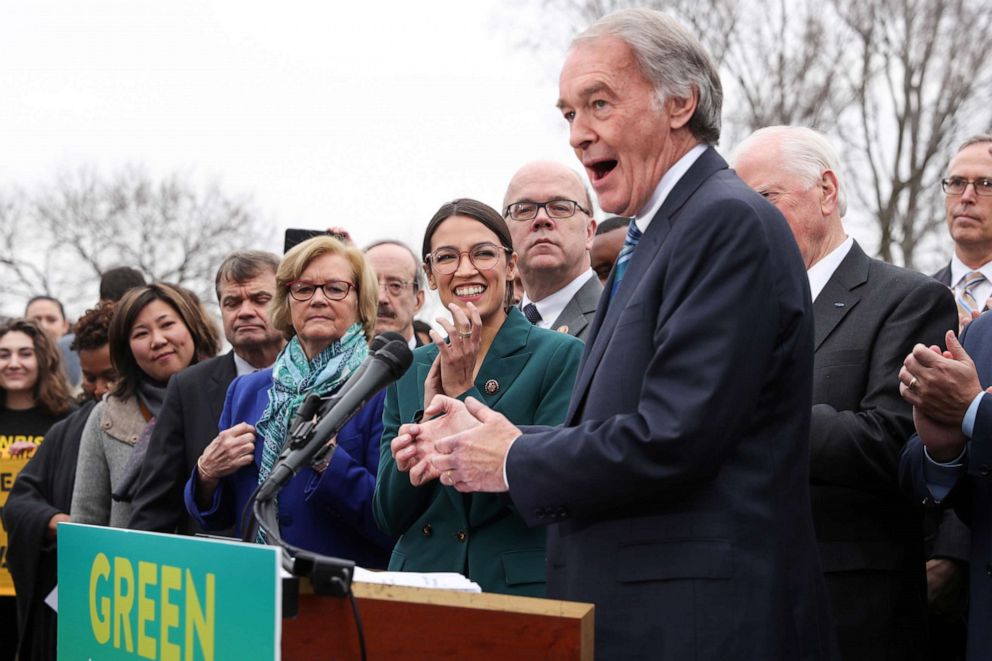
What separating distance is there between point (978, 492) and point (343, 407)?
82.8 inches

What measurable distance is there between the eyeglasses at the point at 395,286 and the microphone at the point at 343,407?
3.93 meters

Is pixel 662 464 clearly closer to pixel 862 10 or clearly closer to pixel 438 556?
pixel 438 556

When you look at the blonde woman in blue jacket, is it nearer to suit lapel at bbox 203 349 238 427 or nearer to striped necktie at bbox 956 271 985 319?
suit lapel at bbox 203 349 238 427

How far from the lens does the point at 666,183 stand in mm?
3104

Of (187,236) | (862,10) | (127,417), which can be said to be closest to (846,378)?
(127,417)

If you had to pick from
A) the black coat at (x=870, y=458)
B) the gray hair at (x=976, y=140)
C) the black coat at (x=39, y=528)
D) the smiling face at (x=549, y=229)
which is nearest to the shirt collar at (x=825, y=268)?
the black coat at (x=870, y=458)

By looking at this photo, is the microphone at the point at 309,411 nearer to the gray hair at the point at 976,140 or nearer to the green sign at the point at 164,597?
the green sign at the point at 164,597

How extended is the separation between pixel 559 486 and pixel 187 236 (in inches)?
1398

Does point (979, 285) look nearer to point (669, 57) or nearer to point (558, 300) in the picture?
point (558, 300)

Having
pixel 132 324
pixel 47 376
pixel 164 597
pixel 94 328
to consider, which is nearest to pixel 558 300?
pixel 132 324

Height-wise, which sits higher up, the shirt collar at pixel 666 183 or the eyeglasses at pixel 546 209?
the eyeglasses at pixel 546 209

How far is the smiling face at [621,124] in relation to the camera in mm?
3070

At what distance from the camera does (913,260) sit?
21672 mm

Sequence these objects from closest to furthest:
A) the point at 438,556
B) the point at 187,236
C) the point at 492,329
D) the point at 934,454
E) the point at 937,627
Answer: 1. the point at 934,454
2. the point at 438,556
3. the point at 492,329
4. the point at 937,627
5. the point at 187,236
